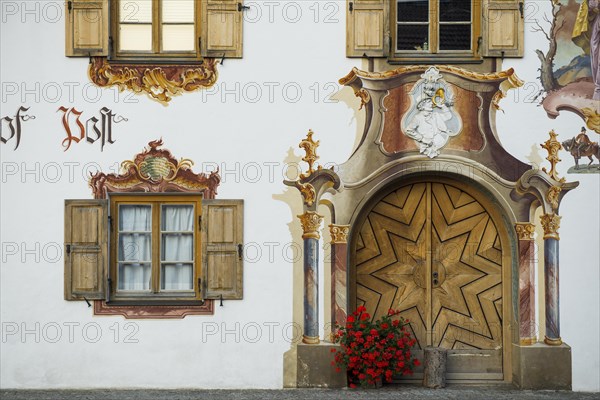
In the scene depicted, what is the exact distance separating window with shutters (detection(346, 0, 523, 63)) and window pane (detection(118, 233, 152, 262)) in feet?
10.2

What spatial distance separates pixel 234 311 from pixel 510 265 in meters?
3.17

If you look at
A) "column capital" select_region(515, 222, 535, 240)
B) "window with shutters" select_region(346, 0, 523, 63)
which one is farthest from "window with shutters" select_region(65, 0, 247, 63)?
"column capital" select_region(515, 222, 535, 240)

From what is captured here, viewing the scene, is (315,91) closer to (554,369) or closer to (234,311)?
(234,311)

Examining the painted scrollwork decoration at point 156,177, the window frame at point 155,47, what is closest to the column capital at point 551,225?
the painted scrollwork decoration at point 156,177

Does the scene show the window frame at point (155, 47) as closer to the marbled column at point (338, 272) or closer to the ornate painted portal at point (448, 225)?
the ornate painted portal at point (448, 225)

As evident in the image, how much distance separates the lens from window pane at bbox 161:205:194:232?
428 inches

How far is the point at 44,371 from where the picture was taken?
422 inches

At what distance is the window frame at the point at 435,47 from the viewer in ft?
35.4

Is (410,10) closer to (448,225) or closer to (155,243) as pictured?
(448,225)

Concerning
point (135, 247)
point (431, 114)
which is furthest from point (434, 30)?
point (135, 247)

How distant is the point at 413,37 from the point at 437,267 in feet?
8.69

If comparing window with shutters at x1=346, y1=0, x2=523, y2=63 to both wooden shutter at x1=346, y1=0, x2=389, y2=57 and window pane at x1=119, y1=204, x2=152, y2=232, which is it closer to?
wooden shutter at x1=346, y1=0, x2=389, y2=57

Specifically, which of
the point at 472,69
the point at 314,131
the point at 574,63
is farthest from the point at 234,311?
the point at 574,63

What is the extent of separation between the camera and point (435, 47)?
10922mm
